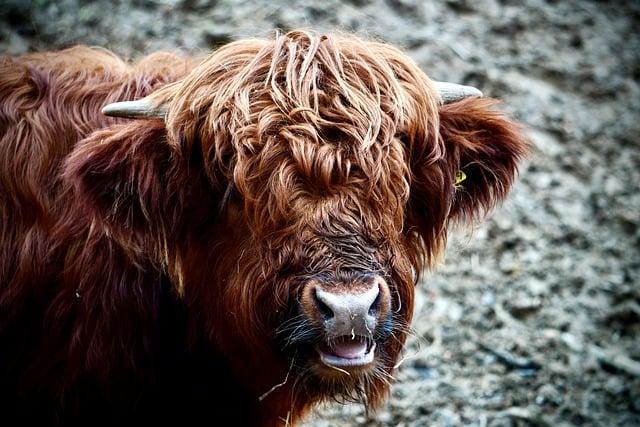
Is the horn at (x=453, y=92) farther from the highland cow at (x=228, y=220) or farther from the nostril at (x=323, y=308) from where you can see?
the nostril at (x=323, y=308)

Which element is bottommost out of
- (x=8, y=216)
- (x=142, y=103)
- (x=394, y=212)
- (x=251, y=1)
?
(x=251, y=1)

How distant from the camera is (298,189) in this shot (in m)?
3.00

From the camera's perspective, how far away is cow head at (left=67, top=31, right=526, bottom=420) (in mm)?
2928

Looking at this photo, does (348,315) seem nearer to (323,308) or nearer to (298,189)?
(323,308)

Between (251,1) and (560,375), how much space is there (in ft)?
12.6

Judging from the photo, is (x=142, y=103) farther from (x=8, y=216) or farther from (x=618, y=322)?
(x=618, y=322)

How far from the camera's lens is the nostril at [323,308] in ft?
9.14

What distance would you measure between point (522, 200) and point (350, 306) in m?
3.71

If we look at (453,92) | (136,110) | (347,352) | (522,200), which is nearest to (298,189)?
(347,352)

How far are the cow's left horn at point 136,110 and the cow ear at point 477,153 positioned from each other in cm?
114

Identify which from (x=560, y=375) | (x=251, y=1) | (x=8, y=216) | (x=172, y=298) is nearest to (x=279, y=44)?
(x=172, y=298)

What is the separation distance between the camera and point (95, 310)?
3.49 meters

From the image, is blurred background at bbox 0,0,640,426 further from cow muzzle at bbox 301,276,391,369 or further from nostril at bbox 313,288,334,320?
nostril at bbox 313,288,334,320

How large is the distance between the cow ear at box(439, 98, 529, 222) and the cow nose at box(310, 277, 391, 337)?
80cm
